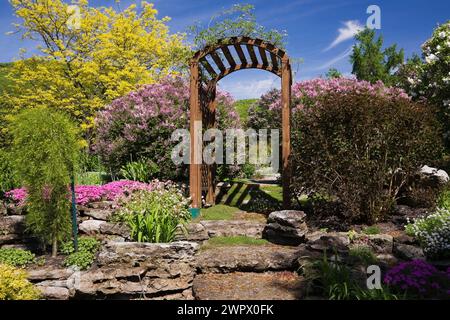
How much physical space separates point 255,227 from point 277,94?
312 inches

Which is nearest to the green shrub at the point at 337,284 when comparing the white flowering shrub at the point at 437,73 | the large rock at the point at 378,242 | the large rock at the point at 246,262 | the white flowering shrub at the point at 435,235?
the large rock at the point at 246,262

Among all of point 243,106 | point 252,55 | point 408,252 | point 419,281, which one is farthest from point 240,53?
point 243,106

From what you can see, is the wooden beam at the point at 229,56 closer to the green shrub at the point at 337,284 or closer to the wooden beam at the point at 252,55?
the wooden beam at the point at 252,55

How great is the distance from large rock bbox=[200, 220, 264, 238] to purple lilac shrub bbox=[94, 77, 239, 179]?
9.55ft

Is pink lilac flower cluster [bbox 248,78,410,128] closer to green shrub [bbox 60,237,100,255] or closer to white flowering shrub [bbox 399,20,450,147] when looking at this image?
white flowering shrub [bbox 399,20,450,147]

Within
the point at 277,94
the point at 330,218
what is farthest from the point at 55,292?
the point at 277,94

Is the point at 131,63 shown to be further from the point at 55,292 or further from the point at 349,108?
the point at 55,292

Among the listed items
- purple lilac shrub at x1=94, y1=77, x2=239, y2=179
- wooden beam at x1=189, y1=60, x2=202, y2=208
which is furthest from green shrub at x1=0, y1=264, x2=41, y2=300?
purple lilac shrub at x1=94, y1=77, x2=239, y2=179

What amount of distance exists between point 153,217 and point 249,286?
1748 mm

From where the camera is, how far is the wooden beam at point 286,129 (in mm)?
8305

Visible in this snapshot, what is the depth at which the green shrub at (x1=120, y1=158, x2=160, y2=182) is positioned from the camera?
10.0m

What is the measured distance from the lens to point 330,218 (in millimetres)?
7438

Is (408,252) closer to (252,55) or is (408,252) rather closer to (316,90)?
(252,55)

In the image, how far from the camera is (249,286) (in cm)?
528
